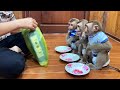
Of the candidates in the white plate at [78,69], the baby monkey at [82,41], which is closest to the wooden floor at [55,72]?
the white plate at [78,69]

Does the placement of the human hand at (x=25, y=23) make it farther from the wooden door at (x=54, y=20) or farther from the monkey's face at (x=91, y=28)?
the wooden door at (x=54, y=20)

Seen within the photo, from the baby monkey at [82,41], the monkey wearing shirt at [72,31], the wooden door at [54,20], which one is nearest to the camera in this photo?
the baby monkey at [82,41]

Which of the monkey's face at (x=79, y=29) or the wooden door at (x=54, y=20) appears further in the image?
the wooden door at (x=54, y=20)

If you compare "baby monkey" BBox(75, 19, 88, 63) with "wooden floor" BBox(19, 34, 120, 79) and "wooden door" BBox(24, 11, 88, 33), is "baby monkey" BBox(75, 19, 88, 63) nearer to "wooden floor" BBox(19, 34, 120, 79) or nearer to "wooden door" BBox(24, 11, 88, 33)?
"wooden floor" BBox(19, 34, 120, 79)

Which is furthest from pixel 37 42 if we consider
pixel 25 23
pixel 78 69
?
pixel 78 69

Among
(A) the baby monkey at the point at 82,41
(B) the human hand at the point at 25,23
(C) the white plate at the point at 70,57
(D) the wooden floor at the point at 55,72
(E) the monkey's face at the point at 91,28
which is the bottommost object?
(D) the wooden floor at the point at 55,72

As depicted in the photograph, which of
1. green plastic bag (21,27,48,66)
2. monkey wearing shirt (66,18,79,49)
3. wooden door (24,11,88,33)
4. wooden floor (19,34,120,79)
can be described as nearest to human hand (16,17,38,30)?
green plastic bag (21,27,48,66)

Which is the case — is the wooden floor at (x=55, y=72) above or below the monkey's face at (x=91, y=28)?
below

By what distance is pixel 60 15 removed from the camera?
83.7 inches

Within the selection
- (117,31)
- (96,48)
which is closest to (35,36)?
(96,48)

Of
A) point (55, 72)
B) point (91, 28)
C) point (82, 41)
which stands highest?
point (91, 28)

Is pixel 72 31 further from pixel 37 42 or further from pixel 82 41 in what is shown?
pixel 37 42
